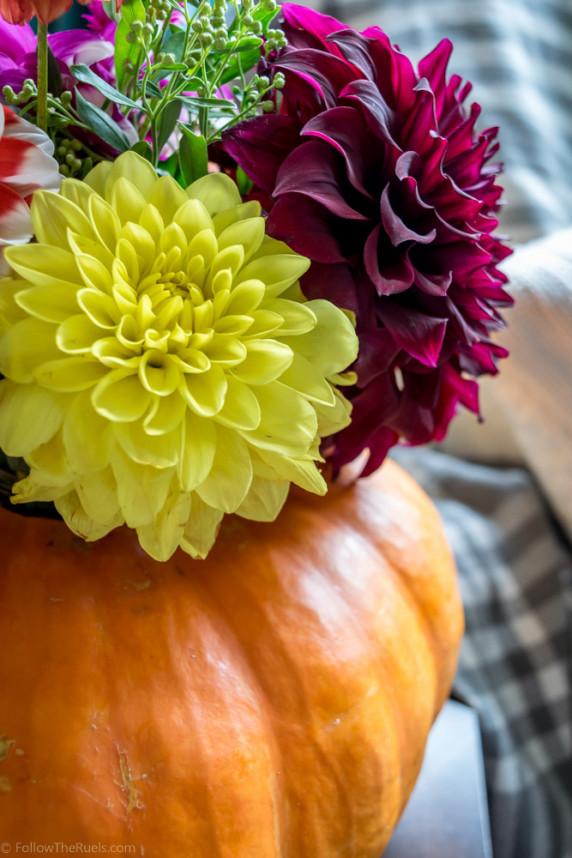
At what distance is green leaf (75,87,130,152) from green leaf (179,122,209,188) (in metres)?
0.03

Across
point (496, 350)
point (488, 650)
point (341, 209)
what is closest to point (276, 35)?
point (341, 209)

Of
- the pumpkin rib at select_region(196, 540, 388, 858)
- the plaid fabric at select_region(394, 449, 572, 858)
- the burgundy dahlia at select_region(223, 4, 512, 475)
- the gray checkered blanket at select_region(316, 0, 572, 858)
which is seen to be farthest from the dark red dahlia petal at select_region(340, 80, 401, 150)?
the plaid fabric at select_region(394, 449, 572, 858)

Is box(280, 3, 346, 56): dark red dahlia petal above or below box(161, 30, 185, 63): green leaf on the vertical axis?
above

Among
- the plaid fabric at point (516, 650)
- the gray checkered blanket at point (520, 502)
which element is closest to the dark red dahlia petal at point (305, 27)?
the gray checkered blanket at point (520, 502)

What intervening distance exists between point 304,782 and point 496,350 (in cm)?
24

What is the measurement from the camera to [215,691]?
355 mm

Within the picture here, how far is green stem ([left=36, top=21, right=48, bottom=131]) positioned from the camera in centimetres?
31

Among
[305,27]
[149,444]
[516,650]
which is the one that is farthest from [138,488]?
[516,650]

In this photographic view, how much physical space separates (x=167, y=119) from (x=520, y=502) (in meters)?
0.60

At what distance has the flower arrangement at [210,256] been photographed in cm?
30

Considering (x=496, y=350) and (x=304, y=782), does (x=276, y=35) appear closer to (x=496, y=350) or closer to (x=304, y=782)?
(x=496, y=350)

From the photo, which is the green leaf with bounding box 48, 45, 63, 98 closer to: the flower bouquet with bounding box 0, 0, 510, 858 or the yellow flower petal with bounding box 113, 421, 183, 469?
the flower bouquet with bounding box 0, 0, 510, 858

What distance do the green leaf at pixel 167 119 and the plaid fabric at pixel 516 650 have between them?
55 cm

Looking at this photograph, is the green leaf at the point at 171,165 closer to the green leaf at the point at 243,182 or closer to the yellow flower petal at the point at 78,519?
the green leaf at the point at 243,182
